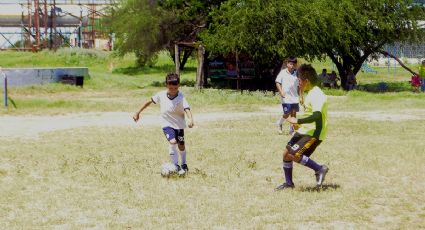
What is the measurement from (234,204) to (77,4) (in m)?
53.1

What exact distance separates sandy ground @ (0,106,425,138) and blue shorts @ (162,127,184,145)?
19.0 ft

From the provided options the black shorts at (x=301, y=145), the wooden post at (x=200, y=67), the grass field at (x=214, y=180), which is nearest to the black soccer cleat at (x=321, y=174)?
the grass field at (x=214, y=180)

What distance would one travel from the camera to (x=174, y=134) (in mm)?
9211

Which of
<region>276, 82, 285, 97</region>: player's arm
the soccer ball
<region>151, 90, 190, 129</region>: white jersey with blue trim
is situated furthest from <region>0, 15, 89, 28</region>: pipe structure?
the soccer ball

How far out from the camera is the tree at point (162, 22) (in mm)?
31844

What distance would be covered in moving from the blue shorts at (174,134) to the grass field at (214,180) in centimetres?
58

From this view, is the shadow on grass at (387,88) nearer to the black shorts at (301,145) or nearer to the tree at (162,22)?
the tree at (162,22)

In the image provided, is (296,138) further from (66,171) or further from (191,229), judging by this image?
(66,171)

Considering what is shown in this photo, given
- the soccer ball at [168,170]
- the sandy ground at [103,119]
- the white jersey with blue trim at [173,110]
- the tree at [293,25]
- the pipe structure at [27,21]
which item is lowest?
the sandy ground at [103,119]

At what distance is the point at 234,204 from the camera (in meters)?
7.31

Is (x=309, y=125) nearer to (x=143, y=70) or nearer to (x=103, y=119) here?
(x=103, y=119)

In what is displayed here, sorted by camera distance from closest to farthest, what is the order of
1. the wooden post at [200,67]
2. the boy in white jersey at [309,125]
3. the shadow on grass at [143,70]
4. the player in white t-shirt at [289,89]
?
1. the boy in white jersey at [309,125]
2. the player in white t-shirt at [289,89]
3. the wooden post at [200,67]
4. the shadow on grass at [143,70]

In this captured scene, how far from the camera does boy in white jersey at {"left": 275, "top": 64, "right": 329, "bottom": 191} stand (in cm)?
777

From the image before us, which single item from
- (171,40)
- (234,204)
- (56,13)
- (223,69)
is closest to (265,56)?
(223,69)
